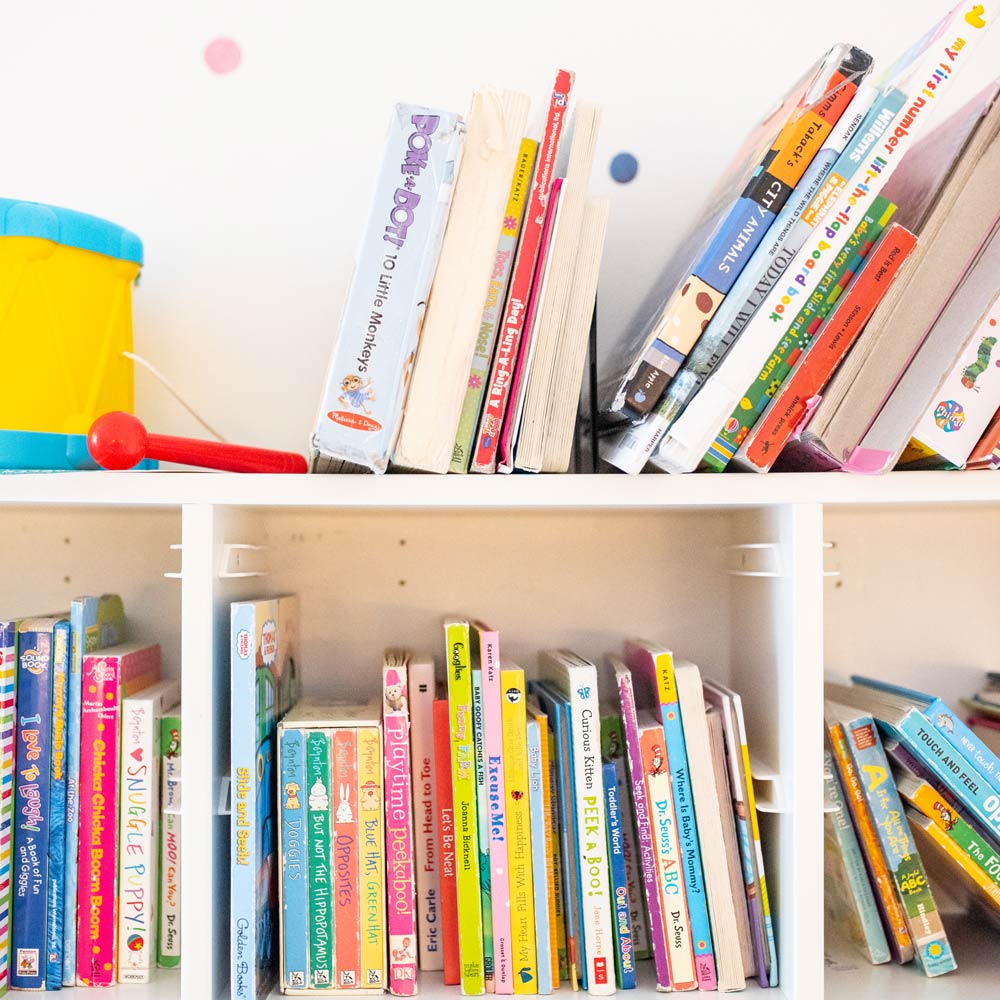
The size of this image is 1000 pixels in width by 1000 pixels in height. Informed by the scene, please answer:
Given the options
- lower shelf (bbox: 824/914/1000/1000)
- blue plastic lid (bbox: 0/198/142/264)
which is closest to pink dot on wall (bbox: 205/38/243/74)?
blue plastic lid (bbox: 0/198/142/264)

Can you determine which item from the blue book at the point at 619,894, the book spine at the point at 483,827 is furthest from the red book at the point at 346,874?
the blue book at the point at 619,894

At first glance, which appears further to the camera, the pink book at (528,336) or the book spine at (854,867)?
the book spine at (854,867)

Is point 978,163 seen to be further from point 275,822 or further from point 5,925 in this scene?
point 5,925

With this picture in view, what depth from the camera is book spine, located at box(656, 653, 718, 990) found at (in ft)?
2.59

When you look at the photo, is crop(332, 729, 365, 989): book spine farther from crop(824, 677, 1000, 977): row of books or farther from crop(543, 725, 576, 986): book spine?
crop(824, 677, 1000, 977): row of books

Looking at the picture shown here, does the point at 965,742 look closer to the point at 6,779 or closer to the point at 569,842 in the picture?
the point at 569,842

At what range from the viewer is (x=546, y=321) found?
29.0 inches

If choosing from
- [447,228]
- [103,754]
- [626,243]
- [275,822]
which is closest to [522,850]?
[275,822]

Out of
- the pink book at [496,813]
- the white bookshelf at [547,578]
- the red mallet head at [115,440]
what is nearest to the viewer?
the red mallet head at [115,440]

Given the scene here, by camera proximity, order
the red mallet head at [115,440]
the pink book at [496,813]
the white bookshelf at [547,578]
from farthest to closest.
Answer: the white bookshelf at [547,578] < the pink book at [496,813] < the red mallet head at [115,440]

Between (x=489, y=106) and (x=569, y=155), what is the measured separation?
0.07 metres

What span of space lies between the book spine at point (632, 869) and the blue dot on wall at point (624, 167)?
2.02ft

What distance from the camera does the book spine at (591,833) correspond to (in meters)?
0.78

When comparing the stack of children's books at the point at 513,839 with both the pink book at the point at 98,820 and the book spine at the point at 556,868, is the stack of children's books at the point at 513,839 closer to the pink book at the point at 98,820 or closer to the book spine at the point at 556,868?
the book spine at the point at 556,868
